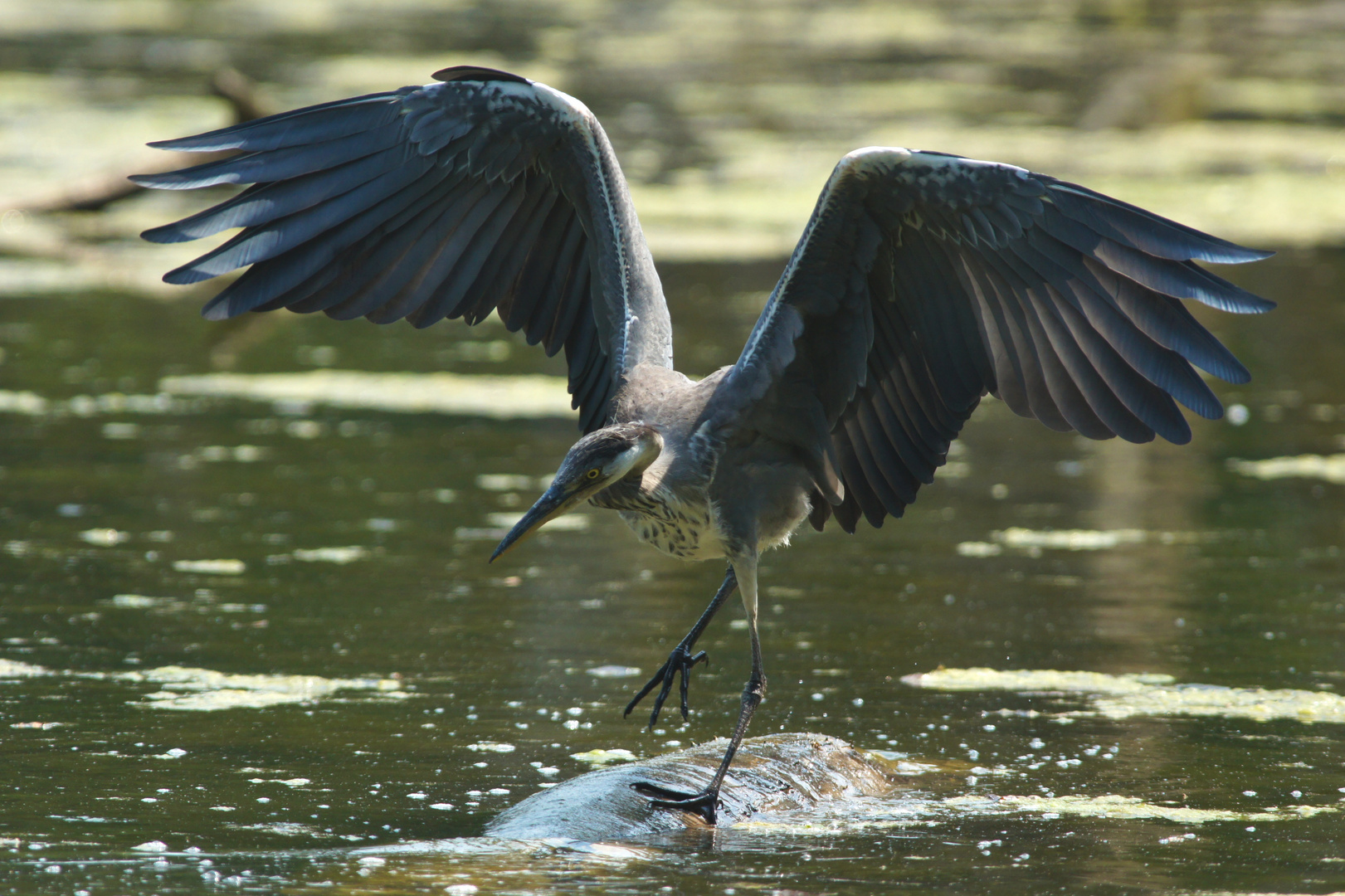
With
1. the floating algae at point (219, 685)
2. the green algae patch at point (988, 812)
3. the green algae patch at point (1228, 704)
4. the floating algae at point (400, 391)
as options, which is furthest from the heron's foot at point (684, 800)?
the floating algae at point (400, 391)

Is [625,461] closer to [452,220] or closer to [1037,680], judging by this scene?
[452,220]

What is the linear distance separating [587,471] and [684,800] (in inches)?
41.1

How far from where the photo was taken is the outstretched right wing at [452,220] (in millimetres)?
5781

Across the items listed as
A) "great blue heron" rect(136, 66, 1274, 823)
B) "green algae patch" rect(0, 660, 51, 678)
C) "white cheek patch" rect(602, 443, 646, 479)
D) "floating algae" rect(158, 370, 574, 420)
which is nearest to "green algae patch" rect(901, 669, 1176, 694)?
"great blue heron" rect(136, 66, 1274, 823)

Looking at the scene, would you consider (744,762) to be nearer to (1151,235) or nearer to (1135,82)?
(1151,235)

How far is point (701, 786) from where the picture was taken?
543 centimetres

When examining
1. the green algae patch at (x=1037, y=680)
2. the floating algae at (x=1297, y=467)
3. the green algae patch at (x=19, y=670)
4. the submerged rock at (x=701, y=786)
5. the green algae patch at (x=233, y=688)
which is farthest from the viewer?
the floating algae at (x=1297, y=467)

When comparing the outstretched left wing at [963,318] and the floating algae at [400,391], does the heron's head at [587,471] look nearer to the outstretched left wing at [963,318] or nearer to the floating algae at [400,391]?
the outstretched left wing at [963,318]

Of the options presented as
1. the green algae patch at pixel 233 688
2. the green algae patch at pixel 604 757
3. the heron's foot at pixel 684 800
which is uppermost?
the green algae patch at pixel 233 688

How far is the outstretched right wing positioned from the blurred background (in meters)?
1.44

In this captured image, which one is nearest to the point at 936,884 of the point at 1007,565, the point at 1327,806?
the point at 1327,806

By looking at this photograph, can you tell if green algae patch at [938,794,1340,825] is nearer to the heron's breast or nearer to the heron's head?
the heron's breast

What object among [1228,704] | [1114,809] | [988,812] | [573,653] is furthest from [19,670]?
[1228,704]

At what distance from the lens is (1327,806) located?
5.41m
